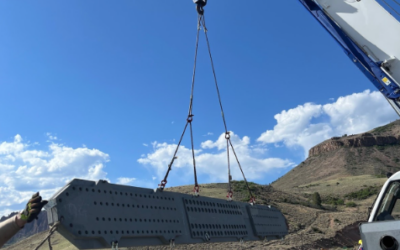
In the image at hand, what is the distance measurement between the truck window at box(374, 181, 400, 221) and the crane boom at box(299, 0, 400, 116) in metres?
3.53

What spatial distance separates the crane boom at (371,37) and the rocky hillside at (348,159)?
303ft

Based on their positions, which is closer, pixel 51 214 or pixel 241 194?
pixel 51 214

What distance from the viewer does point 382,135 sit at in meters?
125

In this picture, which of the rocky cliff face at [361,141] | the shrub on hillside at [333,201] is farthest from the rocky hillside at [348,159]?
the shrub on hillside at [333,201]

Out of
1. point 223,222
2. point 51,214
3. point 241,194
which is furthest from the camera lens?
point 241,194

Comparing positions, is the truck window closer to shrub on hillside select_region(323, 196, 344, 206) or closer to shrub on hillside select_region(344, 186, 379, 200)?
shrub on hillside select_region(323, 196, 344, 206)

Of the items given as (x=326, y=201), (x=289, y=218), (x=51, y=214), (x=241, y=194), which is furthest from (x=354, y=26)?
(x=326, y=201)

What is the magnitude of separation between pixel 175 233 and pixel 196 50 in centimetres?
509

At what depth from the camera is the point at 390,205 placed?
5301 millimetres

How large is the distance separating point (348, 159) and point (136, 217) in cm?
11571

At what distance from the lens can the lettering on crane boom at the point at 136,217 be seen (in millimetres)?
5027

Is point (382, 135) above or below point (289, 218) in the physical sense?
above

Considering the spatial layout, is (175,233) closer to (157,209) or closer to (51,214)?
(157,209)

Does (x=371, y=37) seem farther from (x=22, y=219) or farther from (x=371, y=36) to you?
(x=22, y=219)
